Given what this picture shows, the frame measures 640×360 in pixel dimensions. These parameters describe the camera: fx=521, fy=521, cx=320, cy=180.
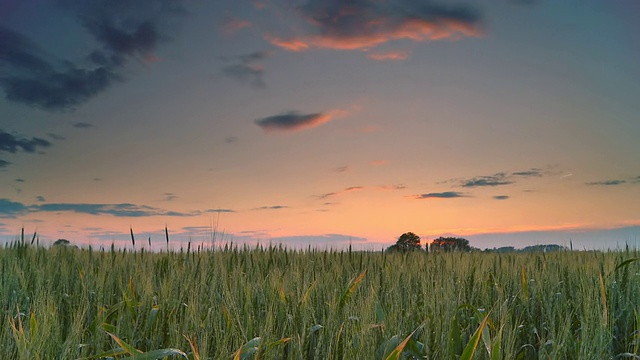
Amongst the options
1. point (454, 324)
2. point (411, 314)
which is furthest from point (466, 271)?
point (454, 324)

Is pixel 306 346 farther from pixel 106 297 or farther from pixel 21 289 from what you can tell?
pixel 21 289

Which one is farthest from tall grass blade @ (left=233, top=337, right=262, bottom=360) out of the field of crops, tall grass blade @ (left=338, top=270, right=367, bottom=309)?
tall grass blade @ (left=338, top=270, right=367, bottom=309)

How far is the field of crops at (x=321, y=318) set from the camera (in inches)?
119

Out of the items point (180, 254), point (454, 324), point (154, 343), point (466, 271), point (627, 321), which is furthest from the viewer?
point (180, 254)

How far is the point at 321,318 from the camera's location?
417 cm

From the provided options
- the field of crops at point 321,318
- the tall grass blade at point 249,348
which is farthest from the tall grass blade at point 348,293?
the tall grass blade at point 249,348

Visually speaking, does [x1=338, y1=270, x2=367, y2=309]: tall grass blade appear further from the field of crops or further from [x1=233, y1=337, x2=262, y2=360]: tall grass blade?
[x1=233, y1=337, x2=262, y2=360]: tall grass blade

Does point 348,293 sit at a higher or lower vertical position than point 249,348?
higher

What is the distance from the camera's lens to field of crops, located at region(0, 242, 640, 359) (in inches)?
119

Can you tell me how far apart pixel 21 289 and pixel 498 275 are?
16.5 feet

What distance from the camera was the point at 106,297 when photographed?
4930 mm

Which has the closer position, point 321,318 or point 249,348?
point 249,348

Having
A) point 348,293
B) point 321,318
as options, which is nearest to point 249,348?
point 321,318

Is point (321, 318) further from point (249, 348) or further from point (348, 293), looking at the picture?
point (249, 348)
